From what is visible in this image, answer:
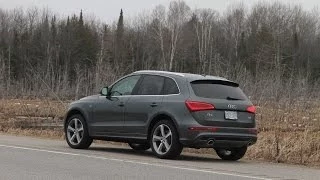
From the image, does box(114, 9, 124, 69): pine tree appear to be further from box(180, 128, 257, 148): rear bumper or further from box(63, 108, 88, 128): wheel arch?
box(180, 128, 257, 148): rear bumper

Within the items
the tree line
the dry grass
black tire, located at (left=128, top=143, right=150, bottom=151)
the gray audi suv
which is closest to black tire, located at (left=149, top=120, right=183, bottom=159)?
the gray audi suv

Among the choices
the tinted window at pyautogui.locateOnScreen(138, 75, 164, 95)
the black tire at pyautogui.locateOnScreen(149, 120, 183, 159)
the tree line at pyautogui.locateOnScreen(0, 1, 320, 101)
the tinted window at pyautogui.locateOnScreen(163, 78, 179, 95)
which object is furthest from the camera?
the tree line at pyautogui.locateOnScreen(0, 1, 320, 101)

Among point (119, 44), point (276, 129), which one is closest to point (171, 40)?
point (119, 44)

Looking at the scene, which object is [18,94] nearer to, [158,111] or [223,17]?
[158,111]

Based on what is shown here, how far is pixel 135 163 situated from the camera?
34.0 ft

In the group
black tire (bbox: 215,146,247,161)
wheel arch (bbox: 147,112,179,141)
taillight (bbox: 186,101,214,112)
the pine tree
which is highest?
the pine tree

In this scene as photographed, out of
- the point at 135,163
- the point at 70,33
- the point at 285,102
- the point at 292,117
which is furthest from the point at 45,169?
the point at 70,33

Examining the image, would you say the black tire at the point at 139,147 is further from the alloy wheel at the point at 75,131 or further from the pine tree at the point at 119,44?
the pine tree at the point at 119,44

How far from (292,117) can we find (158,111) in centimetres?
1437

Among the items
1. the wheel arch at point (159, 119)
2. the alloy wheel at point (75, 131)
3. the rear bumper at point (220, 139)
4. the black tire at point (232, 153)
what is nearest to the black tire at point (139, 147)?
the alloy wheel at point (75, 131)

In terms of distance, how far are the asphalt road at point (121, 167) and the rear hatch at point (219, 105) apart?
0.80 meters

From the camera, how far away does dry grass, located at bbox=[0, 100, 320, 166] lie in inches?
491

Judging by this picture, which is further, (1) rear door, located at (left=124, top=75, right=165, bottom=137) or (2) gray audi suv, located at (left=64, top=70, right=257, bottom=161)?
(1) rear door, located at (left=124, top=75, right=165, bottom=137)

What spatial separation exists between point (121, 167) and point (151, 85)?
2536 millimetres
